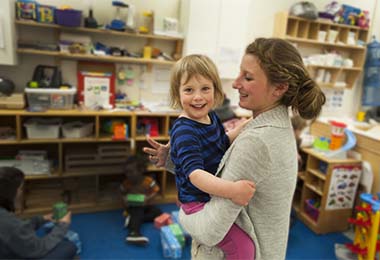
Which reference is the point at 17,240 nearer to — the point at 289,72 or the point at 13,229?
the point at 13,229

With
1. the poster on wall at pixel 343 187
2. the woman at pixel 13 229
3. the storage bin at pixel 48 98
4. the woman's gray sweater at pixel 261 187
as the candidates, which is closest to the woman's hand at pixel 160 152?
the woman's gray sweater at pixel 261 187

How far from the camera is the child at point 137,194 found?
111 inches

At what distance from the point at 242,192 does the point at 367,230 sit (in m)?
2.11

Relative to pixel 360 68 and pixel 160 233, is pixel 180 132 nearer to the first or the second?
pixel 160 233

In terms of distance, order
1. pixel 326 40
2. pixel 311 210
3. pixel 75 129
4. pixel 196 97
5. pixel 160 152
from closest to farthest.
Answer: pixel 196 97 < pixel 160 152 < pixel 75 129 < pixel 311 210 < pixel 326 40

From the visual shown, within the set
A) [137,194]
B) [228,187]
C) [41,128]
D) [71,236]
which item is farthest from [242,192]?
[41,128]

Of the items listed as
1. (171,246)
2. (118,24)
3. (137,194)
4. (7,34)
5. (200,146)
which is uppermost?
(118,24)

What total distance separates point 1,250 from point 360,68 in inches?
163

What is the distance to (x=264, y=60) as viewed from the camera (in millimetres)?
874

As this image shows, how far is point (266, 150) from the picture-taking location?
840mm

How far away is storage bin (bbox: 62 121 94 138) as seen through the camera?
113 inches

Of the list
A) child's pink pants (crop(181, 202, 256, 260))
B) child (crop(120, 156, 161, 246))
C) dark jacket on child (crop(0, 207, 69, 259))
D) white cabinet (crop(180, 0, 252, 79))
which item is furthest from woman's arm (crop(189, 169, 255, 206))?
white cabinet (crop(180, 0, 252, 79))

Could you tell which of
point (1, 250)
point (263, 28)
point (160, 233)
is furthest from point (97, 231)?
point (263, 28)

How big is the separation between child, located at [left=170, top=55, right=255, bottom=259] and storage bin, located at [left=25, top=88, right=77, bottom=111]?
1.96m
